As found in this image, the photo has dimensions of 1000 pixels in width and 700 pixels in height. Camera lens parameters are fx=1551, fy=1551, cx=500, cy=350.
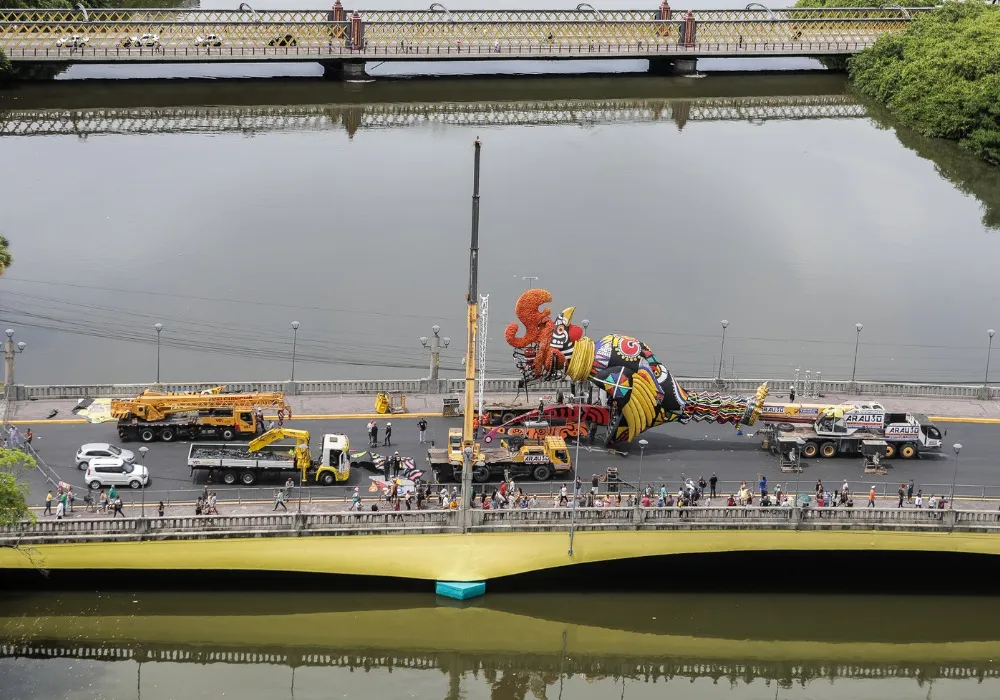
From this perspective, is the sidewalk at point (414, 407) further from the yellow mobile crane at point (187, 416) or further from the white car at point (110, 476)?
the white car at point (110, 476)

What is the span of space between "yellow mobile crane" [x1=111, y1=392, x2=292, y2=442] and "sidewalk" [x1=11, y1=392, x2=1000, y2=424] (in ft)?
11.8

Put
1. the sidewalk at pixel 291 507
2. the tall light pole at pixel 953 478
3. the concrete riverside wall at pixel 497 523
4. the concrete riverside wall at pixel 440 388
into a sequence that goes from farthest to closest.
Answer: the concrete riverside wall at pixel 440 388
the tall light pole at pixel 953 478
the sidewalk at pixel 291 507
the concrete riverside wall at pixel 497 523

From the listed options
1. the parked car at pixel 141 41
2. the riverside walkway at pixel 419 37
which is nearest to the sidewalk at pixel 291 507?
the riverside walkway at pixel 419 37

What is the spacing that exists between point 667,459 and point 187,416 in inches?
964

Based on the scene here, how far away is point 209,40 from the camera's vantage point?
161m

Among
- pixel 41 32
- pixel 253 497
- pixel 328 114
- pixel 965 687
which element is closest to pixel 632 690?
pixel 965 687

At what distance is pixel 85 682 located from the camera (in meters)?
66.2

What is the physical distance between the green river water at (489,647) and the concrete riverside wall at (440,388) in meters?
15.4

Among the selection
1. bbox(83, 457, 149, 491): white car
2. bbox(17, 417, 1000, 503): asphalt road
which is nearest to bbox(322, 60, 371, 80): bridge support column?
bbox(17, 417, 1000, 503): asphalt road

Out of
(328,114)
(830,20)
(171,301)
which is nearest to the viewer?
(171,301)

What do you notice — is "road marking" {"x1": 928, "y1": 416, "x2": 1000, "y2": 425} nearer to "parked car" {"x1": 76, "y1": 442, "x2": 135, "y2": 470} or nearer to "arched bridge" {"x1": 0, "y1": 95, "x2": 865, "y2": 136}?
"parked car" {"x1": 76, "y1": 442, "x2": 135, "y2": 470}

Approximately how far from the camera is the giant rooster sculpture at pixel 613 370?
257 feet

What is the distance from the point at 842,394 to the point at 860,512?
16.5 m

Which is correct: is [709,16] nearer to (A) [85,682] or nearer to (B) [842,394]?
(B) [842,394]
